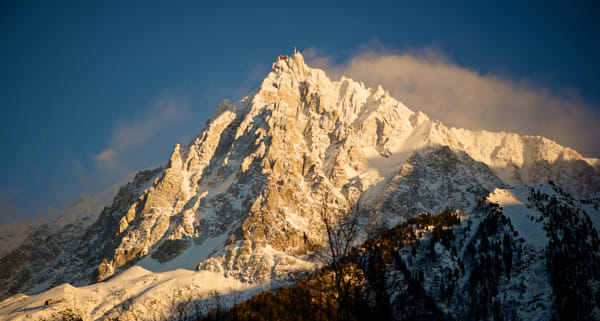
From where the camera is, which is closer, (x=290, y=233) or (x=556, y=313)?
(x=556, y=313)

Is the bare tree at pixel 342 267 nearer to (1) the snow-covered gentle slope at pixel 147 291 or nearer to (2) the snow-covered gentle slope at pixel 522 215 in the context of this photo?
(2) the snow-covered gentle slope at pixel 522 215

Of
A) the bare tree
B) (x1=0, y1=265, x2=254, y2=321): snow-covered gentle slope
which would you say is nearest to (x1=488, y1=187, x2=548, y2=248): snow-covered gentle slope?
the bare tree

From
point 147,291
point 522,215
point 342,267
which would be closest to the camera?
point 342,267

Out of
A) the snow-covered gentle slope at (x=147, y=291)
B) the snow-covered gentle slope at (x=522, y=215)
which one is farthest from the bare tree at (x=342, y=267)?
the snow-covered gentle slope at (x=147, y=291)

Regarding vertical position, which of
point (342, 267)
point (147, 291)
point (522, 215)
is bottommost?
point (342, 267)

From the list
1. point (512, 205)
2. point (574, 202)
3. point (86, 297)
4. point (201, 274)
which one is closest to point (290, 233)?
point (201, 274)

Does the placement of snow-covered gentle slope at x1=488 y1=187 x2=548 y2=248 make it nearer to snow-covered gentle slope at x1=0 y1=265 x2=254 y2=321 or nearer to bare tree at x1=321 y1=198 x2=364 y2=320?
bare tree at x1=321 y1=198 x2=364 y2=320

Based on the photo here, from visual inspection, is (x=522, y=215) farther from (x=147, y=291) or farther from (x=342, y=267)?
(x=147, y=291)

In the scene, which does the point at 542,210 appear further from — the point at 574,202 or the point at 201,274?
the point at 201,274

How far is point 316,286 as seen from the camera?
1869 cm

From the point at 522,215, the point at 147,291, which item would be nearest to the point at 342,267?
the point at 522,215

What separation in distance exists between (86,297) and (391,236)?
378ft

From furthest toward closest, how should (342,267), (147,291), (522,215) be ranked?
(147,291) < (522,215) < (342,267)

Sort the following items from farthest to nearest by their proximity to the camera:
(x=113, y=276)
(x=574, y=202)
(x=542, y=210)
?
(x=113, y=276) → (x=574, y=202) → (x=542, y=210)
